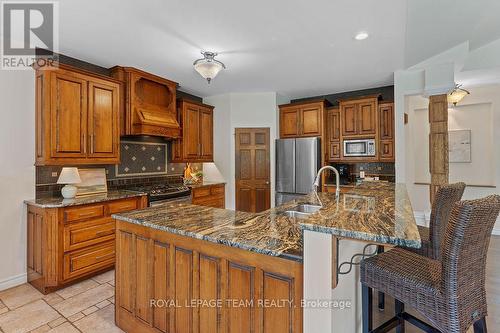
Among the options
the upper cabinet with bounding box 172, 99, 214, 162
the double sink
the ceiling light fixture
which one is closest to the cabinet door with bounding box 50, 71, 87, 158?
the upper cabinet with bounding box 172, 99, 214, 162

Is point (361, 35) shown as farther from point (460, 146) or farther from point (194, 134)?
point (460, 146)

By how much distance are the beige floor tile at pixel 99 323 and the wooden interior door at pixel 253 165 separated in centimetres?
310

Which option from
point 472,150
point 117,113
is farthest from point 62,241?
point 472,150

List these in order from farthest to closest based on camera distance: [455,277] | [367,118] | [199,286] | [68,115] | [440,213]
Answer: [367,118]
[68,115]
[440,213]
[199,286]
[455,277]

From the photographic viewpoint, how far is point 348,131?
15.6 ft

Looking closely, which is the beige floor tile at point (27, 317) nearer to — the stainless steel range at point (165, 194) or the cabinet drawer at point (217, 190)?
the stainless steel range at point (165, 194)

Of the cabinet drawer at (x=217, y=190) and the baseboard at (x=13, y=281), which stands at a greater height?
the cabinet drawer at (x=217, y=190)

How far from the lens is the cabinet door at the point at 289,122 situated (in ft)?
16.7

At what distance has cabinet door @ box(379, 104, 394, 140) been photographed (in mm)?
4398

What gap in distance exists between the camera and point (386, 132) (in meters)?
4.45

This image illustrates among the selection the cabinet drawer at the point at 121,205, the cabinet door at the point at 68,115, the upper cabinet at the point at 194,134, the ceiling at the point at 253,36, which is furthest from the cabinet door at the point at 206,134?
the cabinet door at the point at 68,115

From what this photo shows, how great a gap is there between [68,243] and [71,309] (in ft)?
2.19

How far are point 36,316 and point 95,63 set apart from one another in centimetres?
296

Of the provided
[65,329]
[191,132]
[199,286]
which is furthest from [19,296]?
[191,132]
